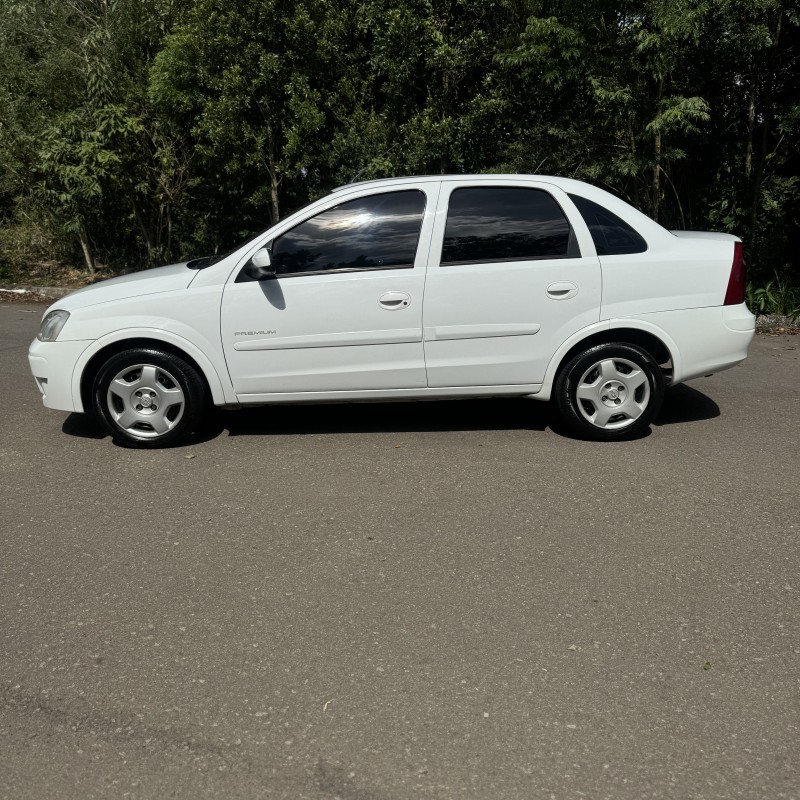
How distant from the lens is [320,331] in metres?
5.59

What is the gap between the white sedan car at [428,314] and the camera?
5.58m

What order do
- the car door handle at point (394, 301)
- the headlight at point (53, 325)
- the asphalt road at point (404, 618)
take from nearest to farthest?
the asphalt road at point (404, 618), the car door handle at point (394, 301), the headlight at point (53, 325)

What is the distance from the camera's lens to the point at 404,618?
3.56m

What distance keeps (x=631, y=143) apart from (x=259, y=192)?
5.50 metres

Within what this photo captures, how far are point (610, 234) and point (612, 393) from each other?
3.42ft

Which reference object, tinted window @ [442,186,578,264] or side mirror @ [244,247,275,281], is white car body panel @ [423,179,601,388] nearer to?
tinted window @ [442,186,578,264]

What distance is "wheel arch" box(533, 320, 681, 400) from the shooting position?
18.4ft

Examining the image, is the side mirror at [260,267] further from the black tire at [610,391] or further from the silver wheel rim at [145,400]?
the black tire at [610,391]

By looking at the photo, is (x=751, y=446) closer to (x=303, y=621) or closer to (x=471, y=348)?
(x=471, y=348)

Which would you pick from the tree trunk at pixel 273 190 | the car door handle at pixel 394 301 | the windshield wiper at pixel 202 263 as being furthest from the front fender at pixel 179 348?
the tree trunk at pixel 273 190

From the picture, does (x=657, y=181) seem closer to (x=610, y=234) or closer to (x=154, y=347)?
(x=610, y=234)

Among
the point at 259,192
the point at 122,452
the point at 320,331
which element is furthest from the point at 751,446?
the point at 259,192

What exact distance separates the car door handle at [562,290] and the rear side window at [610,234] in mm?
299

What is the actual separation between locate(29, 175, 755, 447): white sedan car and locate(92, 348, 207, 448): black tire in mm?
11
